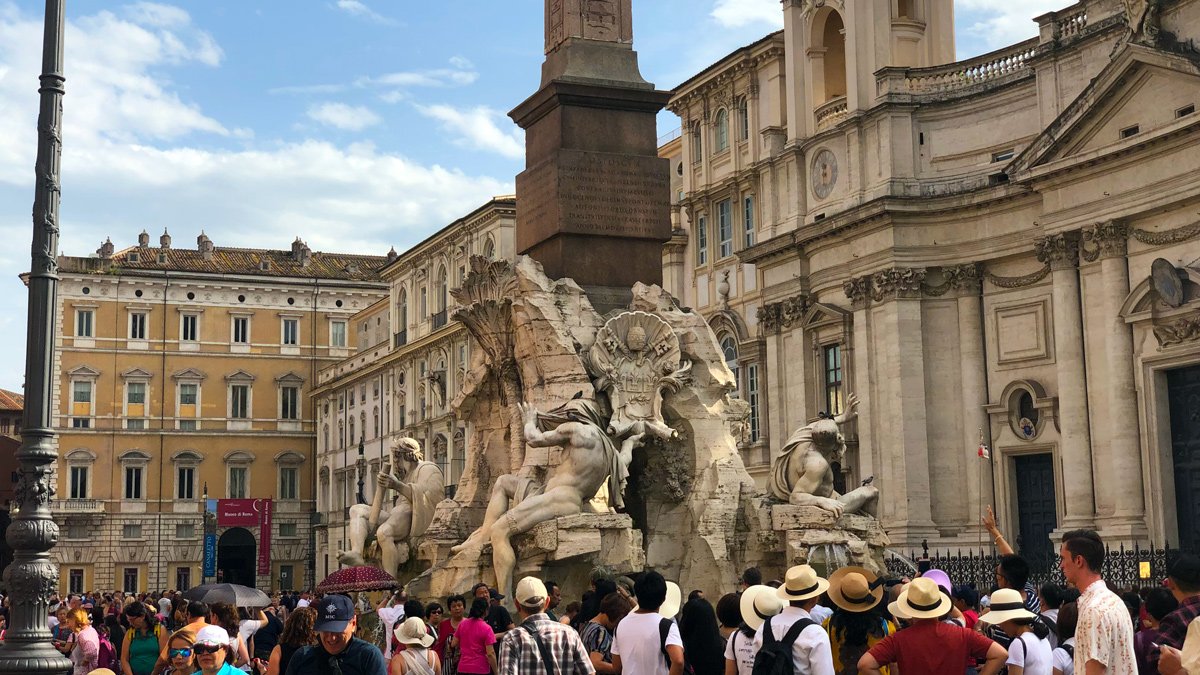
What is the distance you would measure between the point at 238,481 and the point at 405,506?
65.4 meters

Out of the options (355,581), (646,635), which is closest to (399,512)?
(355,581)

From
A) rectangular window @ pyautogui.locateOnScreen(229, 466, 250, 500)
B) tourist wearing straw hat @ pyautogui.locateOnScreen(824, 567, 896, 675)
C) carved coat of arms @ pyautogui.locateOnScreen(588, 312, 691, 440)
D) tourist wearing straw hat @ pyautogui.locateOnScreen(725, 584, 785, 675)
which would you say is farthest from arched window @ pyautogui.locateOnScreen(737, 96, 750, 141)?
rectangular window @ pyautogui.locateOnScreen(229, 466, 250, 500)

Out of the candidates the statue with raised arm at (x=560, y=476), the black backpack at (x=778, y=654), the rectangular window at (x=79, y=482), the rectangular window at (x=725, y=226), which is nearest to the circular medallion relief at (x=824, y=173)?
the rectangular window at (x=725, y=226)

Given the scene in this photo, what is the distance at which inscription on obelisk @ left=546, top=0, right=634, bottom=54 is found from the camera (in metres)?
19.0

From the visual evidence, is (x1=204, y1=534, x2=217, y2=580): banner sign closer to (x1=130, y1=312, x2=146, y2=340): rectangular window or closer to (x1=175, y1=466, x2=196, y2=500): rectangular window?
(x1=175, y1=466, x2=196, y2=500): rectangular window

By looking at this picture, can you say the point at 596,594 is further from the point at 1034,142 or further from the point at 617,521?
the point at 1034,142

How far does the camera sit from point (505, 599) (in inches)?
623

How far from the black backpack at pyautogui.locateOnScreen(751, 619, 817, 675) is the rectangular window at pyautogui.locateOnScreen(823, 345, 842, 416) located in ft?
117

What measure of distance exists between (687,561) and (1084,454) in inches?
850

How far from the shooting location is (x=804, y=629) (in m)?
8.27

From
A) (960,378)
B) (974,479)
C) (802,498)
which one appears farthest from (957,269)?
(802,498)

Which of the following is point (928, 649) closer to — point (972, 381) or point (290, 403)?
point (972, 381)

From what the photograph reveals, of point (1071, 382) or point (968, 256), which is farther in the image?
point (968, 256)

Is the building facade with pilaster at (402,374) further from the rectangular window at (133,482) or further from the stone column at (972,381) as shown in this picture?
the stone column at (972,381)
